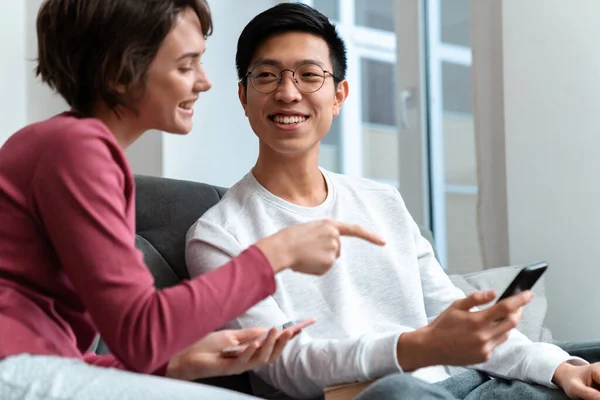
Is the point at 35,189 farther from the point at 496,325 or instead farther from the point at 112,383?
the point at 496,325

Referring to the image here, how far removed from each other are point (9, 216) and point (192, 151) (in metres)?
2.17

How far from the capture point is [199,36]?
3.82 feet

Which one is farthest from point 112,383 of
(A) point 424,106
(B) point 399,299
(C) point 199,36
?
(A) point 424,106

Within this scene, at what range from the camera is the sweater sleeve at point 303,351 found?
51.1 inches

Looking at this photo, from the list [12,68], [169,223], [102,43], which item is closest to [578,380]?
[169,223]

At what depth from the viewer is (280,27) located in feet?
5.65

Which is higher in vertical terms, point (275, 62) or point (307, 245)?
point (275, 62)

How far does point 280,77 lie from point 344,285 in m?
0.43

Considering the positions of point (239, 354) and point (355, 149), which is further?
point (355, 149)

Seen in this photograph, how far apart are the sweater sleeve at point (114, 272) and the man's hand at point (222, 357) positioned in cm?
14

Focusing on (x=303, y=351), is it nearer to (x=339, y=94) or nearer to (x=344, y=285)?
(x=344, y=285)

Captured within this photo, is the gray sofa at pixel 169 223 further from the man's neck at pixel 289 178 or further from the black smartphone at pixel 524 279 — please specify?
the black smartphone at pixel 524 279

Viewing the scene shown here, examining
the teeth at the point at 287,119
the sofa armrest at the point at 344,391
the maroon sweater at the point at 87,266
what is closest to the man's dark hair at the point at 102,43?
the maroon sweater at the point at 87,266

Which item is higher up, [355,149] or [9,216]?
[9,216]
